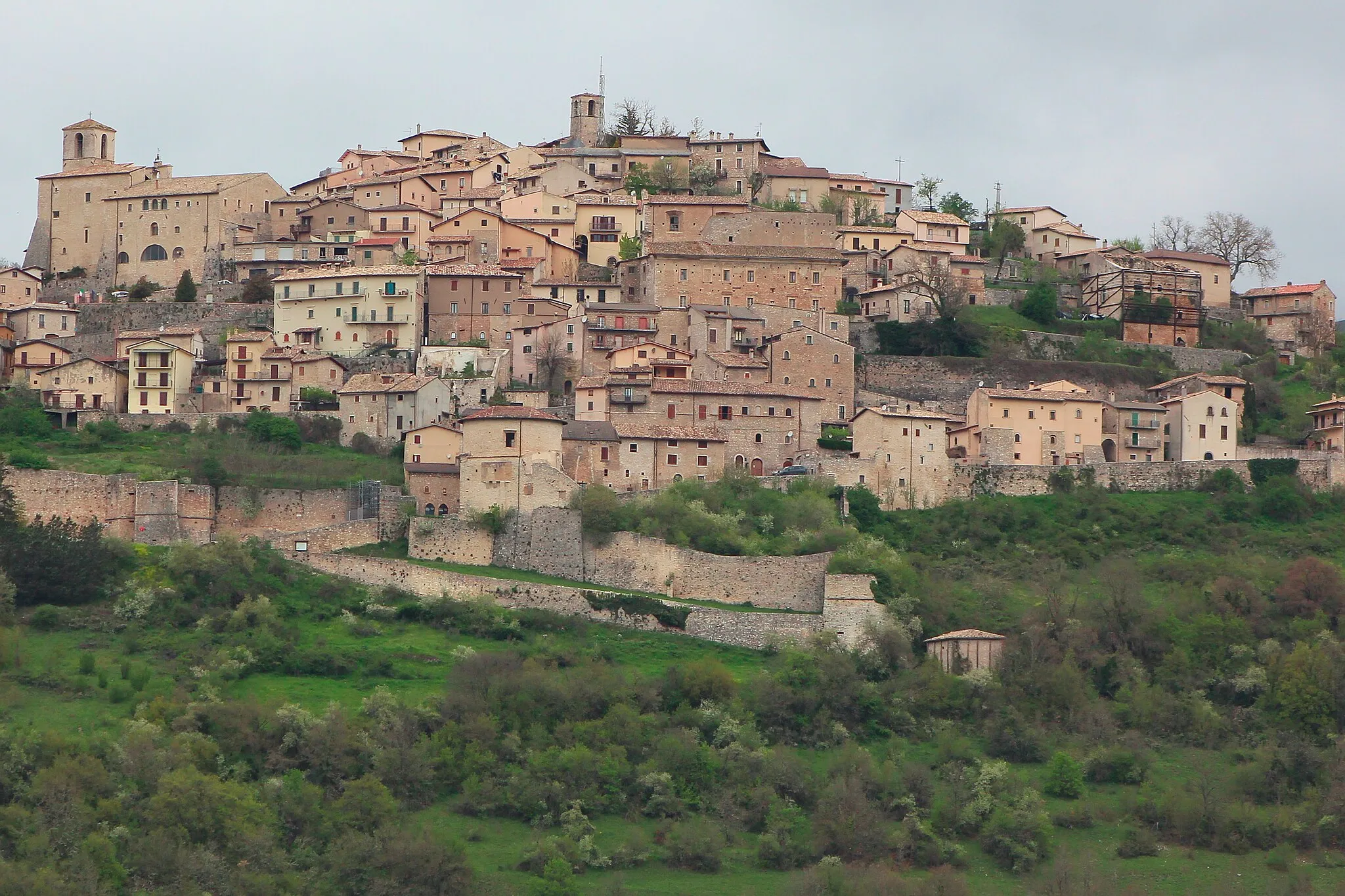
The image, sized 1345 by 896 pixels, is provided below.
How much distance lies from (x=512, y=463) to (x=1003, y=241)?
3157cm

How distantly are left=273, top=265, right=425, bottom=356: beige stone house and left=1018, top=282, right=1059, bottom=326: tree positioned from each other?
64.8 ft

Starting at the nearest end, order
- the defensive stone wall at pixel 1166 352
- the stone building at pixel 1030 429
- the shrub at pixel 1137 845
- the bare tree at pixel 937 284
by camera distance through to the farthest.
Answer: the shrub at pixel 1137 845, the stone building at pixel 1030 429, the defensive stone wall at pixel 1166 352, the bare tree at pixel 937 284

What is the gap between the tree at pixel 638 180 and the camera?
8875 centimetres

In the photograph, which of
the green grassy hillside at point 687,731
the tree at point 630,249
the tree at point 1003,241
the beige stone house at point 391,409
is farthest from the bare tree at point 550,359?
the tree at point 1003,241

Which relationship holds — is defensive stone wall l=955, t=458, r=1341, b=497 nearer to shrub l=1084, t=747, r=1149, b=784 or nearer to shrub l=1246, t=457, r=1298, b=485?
shrub l=1246, t=457, r=1298, b=485

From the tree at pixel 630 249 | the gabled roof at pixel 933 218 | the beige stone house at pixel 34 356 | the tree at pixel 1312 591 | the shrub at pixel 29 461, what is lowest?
the tree at pixel 1312 591

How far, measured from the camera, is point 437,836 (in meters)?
52.1

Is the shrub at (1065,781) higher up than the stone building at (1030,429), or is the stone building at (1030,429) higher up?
the stone building at (1030,429)

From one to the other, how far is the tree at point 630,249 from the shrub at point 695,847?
101ft

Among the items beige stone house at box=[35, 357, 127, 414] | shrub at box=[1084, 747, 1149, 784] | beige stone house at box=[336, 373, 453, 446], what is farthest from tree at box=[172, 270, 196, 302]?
shrub at box=[1084, 747, 1149, 784]

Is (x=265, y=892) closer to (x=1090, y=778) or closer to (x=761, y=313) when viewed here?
(x=1090, y=778)

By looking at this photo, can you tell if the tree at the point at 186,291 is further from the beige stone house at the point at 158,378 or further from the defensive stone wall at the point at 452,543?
the defensive stone wall at the point at 452,543

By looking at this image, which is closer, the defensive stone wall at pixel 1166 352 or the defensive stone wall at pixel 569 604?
the defensive stone wall at pixel 569 604

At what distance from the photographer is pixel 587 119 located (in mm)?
102312
